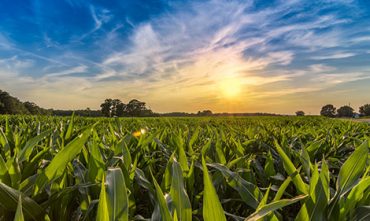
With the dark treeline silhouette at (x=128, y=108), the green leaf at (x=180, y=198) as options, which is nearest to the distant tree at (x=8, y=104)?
the dark treeline silhouette at (x=128, y=108)

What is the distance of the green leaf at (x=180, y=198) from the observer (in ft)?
2.79

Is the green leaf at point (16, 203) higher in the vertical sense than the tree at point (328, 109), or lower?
lower

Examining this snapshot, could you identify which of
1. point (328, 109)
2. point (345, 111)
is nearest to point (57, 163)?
point (328, 109)

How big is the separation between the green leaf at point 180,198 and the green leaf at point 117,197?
0.50 feet

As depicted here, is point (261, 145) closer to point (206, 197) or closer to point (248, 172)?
point (248, 172)

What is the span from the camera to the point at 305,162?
1353 mm

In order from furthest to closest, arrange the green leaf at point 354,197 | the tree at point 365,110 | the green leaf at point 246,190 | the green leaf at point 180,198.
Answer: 1. the tree at point 365,110
2. the green leaf at point 246,190
3. the green leaf at point 354,197
4. the green leaf at point 180,198

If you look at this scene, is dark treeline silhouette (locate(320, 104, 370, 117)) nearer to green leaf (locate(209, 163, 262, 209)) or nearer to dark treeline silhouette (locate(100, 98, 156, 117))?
dark treeline silhouette (locate(100, 98, 156, 117))

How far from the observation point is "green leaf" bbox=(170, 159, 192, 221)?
849mm

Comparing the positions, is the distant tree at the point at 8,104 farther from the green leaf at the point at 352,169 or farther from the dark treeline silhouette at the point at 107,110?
the green leaf at the point at 352,169

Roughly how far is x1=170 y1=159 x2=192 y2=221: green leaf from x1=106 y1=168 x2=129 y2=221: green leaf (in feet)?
0.50

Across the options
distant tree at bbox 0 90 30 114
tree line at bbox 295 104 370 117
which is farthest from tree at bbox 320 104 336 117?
distant tree at bbox 0 90 30 114

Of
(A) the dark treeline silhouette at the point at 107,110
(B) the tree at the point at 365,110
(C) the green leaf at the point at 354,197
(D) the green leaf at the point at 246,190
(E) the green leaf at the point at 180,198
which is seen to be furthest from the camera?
(B) the tree at the point at 365,110

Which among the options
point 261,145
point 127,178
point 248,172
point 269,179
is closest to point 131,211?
point 127,178
